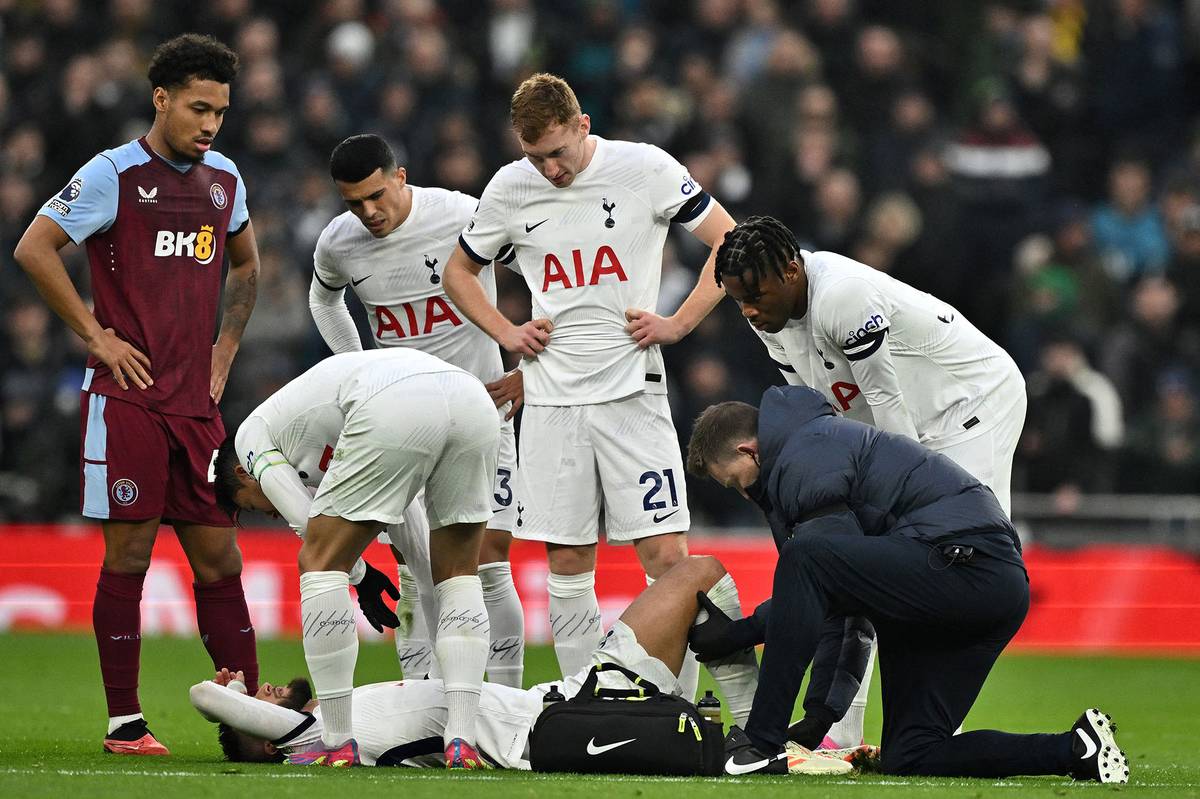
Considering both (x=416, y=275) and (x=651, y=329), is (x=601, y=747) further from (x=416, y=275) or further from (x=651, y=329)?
(x=416, y=275)

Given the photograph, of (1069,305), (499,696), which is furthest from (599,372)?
(1069,305)

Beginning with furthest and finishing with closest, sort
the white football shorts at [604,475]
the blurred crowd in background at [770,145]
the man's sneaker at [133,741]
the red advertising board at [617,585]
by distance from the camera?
the blurred crowd in background at [770,145]
the red advertising board at [617,585]
the white football shorts at [604,475]
the man's sneaker at [133,741]

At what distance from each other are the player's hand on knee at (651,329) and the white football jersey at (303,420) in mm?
1172

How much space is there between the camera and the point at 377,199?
26.6 feet

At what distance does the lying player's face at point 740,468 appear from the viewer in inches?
261

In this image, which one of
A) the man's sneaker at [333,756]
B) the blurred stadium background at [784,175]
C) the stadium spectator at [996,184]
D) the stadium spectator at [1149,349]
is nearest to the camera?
the man's sneaker at [333,756]

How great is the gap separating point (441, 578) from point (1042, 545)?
322 inches

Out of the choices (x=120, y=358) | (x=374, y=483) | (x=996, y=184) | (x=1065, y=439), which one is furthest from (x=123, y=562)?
(x=996, y=184)

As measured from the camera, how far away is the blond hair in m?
7.57

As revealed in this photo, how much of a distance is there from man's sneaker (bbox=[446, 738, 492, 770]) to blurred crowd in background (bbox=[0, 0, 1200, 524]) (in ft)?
23.9

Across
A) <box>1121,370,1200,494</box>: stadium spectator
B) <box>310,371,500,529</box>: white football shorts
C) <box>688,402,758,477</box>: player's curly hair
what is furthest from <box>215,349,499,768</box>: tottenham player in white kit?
<box>1121,370,1200,494</box>: stadium spectator

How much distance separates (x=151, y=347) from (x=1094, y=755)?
4.15 m

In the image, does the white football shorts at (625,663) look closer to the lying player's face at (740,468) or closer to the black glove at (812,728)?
the black glove at (812,728)

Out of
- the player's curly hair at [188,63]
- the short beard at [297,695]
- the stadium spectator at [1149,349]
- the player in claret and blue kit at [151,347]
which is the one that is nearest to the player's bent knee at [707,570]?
the short beard at [297,695]
